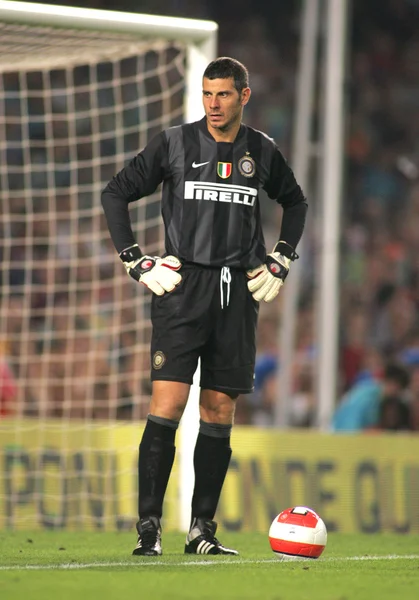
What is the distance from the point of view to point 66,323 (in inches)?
460

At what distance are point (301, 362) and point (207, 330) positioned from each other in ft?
26.0

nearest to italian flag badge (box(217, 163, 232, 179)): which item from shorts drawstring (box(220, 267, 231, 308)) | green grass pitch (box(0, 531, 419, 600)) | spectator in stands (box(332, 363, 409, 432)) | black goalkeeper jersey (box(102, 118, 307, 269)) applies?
black goalkeeper jersey (box(102, 118, 307, 269))

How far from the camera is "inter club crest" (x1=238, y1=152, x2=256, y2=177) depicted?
5.21 meters

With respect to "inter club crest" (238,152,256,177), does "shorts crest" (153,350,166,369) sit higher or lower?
lower

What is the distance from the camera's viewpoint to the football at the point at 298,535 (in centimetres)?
499

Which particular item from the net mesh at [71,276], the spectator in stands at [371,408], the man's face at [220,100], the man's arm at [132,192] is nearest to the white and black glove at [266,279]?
the man's arm at [132,192]

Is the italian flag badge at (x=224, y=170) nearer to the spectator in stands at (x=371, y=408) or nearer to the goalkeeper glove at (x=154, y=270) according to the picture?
the goalkeeper glove at (x=154, y=270)

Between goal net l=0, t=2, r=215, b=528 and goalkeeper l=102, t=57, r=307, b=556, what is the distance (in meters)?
1.92

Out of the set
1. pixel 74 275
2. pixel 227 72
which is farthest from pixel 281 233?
pixel 74 275

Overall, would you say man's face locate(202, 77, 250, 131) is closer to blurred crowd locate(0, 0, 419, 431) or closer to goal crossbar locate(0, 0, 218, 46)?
goal crossbar locate(0, 0, 218, 46)

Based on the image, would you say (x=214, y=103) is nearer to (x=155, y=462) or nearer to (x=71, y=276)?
(x=155, y=462)

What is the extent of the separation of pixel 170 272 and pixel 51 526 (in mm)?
3443

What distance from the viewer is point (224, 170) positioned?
5172 millimetres

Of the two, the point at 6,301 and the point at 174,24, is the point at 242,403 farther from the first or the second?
the point at 174,24
